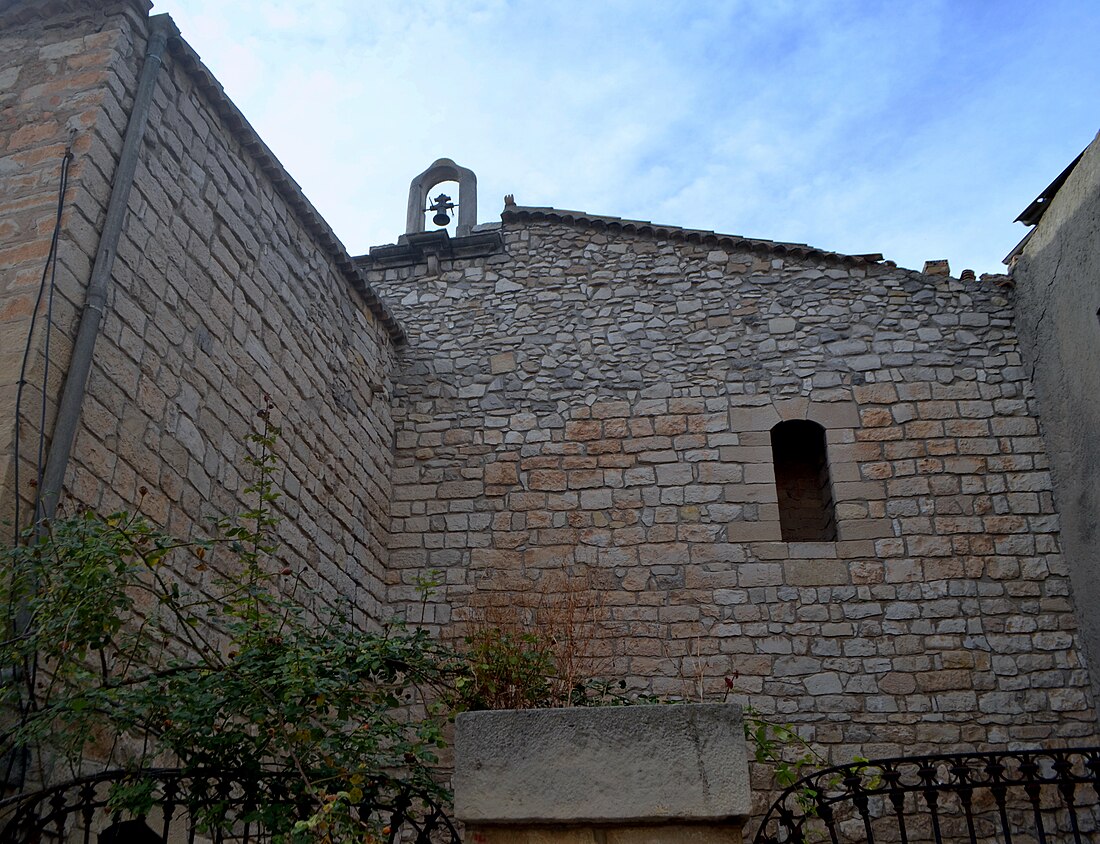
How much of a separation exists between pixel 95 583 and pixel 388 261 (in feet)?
21.7

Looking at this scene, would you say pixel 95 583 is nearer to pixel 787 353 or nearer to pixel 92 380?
pixel 92 380

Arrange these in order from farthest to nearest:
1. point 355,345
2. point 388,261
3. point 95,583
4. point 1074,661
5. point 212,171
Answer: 1. point 388,261
2. point 355,345
3. point 1074,661
4. point 212,171
5. point 95,583

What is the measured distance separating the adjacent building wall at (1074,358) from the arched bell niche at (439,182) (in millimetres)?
5131

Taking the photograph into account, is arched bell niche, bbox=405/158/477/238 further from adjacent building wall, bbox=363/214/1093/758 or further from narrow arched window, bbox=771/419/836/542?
narrow arched window, bbox=771/419/836/542

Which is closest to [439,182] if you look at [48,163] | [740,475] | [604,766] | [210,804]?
[740,475]

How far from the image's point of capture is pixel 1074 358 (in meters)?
7.75

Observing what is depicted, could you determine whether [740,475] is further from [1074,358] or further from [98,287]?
[98,287]

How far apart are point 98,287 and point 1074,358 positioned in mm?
6700

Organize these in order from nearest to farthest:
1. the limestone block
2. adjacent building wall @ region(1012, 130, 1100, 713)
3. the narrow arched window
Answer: the limestone block → adjacent building wall @ region(1012, 130, 1100, 713) → the narrow arched window

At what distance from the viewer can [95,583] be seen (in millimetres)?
3588

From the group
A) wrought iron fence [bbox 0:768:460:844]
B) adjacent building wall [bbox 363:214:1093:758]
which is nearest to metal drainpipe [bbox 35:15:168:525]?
wrought iron fence [bbox 0:768:460:844]

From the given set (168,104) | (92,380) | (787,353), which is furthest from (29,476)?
(787,353)

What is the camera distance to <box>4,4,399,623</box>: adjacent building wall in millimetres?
5152

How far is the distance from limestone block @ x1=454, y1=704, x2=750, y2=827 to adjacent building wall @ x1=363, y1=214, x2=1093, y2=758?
4116 millimetres
